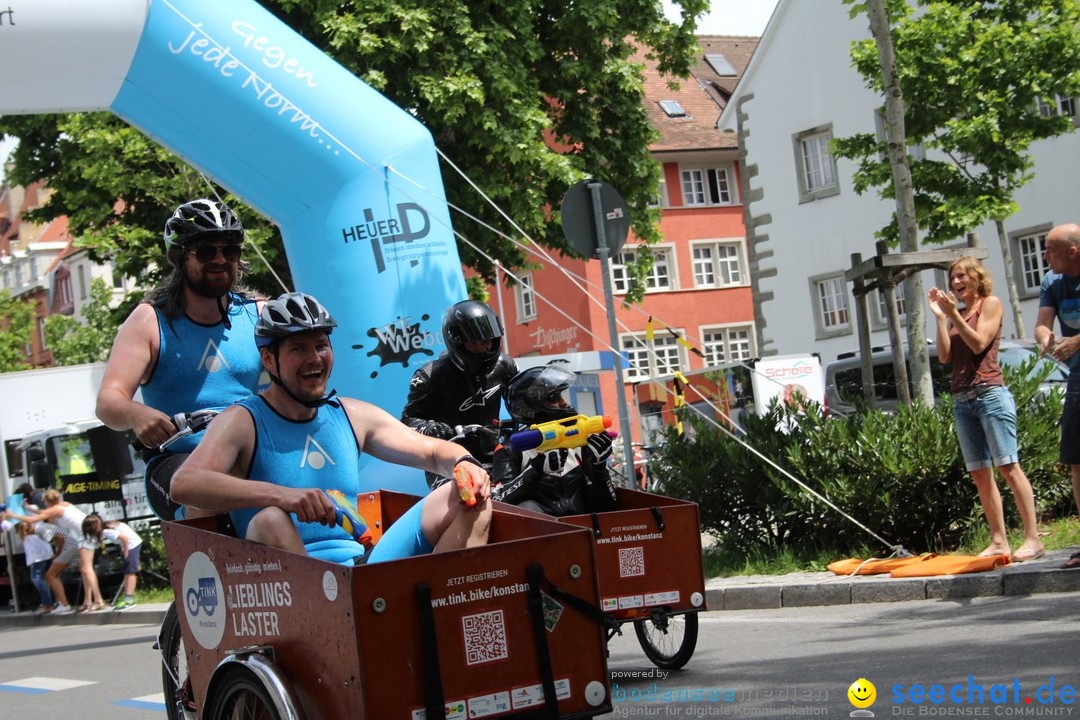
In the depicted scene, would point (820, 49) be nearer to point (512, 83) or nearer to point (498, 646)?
point (512, 83)

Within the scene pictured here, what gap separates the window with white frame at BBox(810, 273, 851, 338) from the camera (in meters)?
35.7

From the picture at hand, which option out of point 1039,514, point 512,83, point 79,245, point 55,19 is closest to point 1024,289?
point 512,83

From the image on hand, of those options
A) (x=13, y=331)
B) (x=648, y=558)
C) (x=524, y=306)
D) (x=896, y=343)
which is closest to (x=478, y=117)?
(x=896, y=343)

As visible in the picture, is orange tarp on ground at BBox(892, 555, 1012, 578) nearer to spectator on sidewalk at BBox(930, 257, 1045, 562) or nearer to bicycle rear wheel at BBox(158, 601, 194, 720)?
spectator on sidewalk at BBox(930, 257, 1045, 562)

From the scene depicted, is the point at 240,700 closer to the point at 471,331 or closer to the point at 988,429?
the point at 471,331

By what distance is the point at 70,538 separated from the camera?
18.4 metres

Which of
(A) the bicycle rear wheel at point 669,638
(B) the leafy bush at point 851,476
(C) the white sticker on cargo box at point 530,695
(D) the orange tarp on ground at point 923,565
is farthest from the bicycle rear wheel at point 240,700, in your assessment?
(B) the leafy bush at point 851,476

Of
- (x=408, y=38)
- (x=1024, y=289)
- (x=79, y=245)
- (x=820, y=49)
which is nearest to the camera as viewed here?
(x=408, y=38)

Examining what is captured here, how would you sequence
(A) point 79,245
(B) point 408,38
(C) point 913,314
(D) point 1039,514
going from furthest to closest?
(A) point 79,245 → (B) point 408,38 → (C) point 913,314 → (D) point 1039,514

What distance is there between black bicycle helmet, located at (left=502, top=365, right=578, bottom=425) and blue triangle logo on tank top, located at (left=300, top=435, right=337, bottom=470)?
216 centimetres

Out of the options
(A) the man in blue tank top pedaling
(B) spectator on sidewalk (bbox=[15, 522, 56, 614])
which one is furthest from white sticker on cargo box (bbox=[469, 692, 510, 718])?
(B) spectator on sidewalk (bbox=[15, 522, 56, 614])

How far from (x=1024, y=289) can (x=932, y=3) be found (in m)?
9.65

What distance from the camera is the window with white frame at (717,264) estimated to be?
52125 mm

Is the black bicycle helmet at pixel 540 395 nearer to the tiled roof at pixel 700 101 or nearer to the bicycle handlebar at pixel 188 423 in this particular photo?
the bicycle handlebar at pixel 188 423
